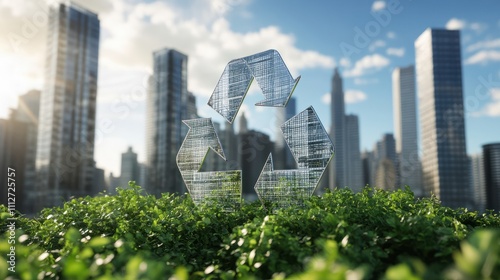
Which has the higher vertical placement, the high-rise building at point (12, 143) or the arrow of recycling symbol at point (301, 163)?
the high-rise building at point (12, 143)

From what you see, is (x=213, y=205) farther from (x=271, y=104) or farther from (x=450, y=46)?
(x=450, y=46)

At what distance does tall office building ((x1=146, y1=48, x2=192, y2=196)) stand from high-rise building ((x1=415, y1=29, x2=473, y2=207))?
9487 centimetres

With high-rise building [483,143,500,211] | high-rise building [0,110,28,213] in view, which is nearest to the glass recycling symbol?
high-rise building [0,110,28,213]

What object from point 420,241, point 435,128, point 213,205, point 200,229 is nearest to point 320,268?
point 420,241

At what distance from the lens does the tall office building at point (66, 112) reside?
257 feet

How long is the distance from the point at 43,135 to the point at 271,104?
83881mm

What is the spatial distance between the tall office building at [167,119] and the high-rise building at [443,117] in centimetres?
9487

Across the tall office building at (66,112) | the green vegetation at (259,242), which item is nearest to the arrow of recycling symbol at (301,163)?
the green vegetation at (259,242)

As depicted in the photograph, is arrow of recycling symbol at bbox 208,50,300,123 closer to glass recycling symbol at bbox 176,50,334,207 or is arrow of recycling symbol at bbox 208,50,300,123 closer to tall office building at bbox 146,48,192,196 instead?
glass recycling symbol at bbox 176,50,334,207

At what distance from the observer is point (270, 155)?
7402 mm

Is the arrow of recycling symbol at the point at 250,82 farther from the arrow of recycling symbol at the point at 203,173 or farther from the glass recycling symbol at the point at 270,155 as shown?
the arrow of recycling symbol at the point at 203,173

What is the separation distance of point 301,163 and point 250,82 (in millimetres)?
2139

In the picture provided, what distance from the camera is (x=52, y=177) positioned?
77.9m

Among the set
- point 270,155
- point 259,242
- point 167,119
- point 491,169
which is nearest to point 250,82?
point 270,155
